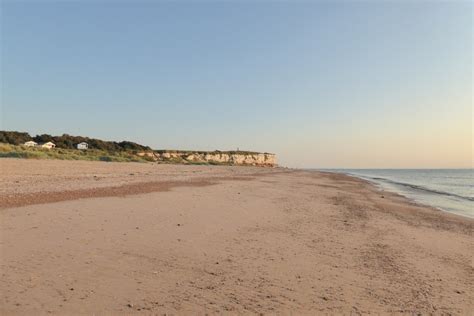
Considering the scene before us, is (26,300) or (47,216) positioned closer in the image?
(26,300)

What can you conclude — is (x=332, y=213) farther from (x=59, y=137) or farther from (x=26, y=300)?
(x=59, y=137)

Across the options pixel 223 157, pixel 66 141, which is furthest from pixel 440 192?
pixel 223 157

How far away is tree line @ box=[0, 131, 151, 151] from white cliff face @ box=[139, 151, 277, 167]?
8.45 meters

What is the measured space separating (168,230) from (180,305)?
3752mm

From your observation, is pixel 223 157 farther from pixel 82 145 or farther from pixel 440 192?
pixel 440 192

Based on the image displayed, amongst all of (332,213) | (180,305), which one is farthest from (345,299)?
(332,213)

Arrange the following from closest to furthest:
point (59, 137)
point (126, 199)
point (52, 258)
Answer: point (52, 258) < point (126, 199) < point (59, 137)

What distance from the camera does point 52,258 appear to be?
532 centimetres

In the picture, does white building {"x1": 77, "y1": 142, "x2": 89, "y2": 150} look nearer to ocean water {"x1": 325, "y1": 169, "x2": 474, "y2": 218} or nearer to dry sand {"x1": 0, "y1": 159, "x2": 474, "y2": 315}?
ocean water {"x1": 325, "y1": 169, "x2": 474, "y2": 218}

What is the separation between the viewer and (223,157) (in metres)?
127

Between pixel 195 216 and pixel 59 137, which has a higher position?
pixel 59 137

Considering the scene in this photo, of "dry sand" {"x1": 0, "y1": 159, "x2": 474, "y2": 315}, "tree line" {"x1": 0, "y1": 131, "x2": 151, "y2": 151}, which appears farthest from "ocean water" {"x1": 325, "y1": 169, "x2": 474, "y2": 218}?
"tree line" {"x1": 0, "y1": 131, "x2": 151, "y2": 151}

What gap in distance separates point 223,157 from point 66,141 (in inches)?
2301

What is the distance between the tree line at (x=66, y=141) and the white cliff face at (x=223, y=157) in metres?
8.45
